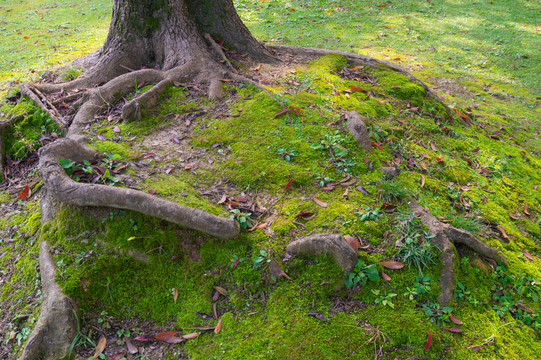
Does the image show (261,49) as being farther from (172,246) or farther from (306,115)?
(172,246)

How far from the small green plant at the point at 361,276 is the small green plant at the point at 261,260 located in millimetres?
708

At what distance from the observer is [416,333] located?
281cm

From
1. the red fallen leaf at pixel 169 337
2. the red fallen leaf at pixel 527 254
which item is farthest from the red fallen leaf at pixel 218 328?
the red fallen leaf at pixel 527 254

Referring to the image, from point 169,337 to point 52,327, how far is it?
3.08ft

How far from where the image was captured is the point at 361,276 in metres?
3.03

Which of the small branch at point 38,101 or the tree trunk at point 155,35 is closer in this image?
the small branch at point 38,101

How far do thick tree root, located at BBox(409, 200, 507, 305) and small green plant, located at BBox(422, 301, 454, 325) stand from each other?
6cm

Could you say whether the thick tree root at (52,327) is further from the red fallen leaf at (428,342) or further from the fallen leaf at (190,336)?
the red fallen leaf at (428,342)

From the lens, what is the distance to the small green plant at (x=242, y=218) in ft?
10.9

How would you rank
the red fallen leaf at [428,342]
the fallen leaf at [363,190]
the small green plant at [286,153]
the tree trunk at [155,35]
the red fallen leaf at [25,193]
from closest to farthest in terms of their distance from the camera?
the red fallen leaf at [428,342] → the fallen leaf at [363,190] → the small green plant at [286,153] → the red fallen leaf at [25,193] → the tree trunk at [155,35]

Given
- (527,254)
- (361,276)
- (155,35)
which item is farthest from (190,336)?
(155,35)

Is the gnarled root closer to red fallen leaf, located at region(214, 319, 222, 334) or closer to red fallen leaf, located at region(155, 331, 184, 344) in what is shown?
red fallen leaf, located at region(214, 319, 222, 334)

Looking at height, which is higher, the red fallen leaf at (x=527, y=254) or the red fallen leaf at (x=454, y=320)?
the red fallen leaf at (x=454, y=320)

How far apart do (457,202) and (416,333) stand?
6.16 ft
